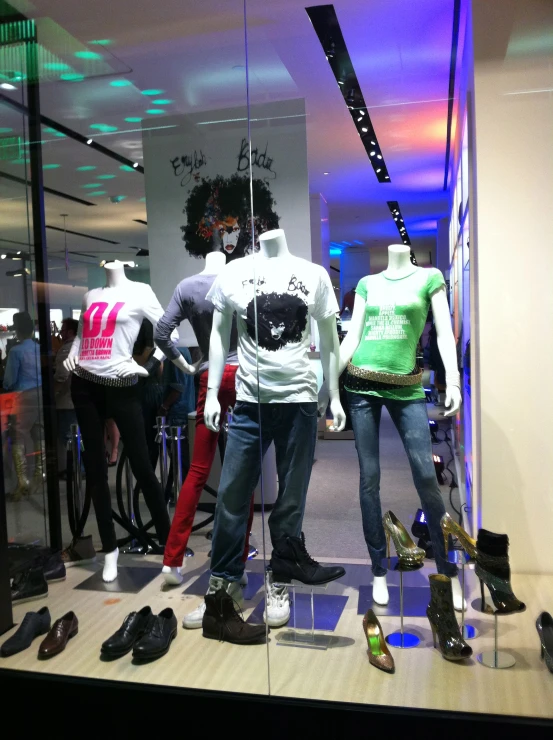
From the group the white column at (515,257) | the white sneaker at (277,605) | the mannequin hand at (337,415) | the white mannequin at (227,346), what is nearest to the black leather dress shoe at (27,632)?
the white sneaker at (277,605)

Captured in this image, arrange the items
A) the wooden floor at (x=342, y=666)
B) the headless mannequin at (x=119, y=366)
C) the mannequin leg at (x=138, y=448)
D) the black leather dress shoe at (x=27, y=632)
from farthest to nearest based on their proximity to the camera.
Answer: the mannequin leg at (x=138, y=448) < the headless mannequin at (x=119, y=366) < the black leather dress shoe at (x=27, y=632) < the wooden floor at (x=342, y=666)

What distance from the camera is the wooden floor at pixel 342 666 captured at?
2.10 m

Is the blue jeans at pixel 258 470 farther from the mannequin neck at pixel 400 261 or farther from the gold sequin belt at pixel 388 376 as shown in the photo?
the mannequin neck at pixel 400 261

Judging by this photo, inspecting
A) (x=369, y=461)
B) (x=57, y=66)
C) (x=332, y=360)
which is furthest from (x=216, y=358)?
(x=57, y=66)

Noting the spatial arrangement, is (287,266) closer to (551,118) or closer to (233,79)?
(233,79)

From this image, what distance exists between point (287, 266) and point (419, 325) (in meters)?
0.48

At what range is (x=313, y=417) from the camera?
2.42m

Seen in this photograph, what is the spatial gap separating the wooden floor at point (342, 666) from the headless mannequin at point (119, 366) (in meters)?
0.17

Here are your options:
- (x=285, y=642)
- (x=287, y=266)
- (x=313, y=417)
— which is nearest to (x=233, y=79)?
(x=287, y=266)

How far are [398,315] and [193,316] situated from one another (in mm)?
743

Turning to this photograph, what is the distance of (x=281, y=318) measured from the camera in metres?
2.38

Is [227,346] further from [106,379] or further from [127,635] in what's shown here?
[127,635]

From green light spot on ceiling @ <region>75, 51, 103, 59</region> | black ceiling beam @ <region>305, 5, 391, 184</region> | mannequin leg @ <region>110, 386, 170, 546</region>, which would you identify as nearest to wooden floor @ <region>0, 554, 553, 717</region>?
mannequin leg @ <region>110, 386, 170, 546</region>

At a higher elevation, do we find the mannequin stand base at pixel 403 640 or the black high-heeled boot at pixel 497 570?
the black high-heeled boot at pixel 497 570
